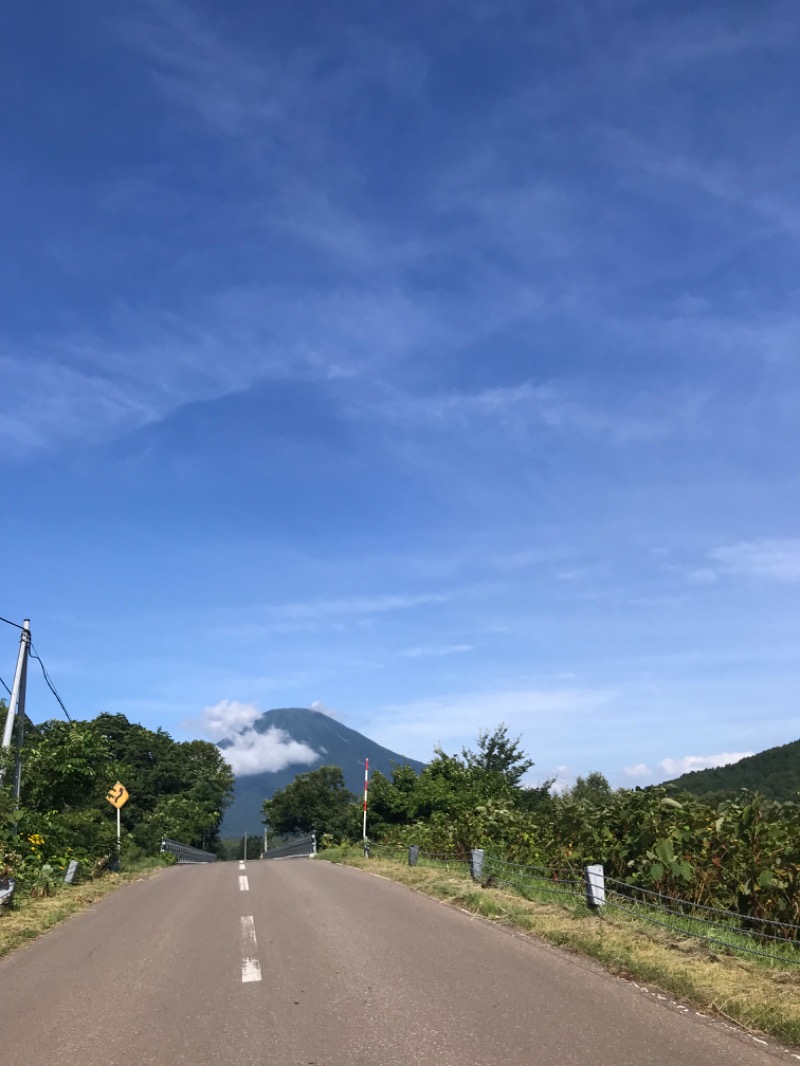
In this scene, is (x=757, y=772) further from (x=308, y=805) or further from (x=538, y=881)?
(x=538, y=881)

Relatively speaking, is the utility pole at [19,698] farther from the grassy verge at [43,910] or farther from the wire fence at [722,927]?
the wire fence at [722,927]

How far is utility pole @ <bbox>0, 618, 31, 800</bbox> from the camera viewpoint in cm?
1725

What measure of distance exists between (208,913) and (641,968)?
7790mm

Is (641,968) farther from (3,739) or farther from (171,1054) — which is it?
(3,739)

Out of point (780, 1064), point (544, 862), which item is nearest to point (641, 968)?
point (780, 1064)

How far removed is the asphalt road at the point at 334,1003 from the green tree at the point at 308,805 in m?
66.8

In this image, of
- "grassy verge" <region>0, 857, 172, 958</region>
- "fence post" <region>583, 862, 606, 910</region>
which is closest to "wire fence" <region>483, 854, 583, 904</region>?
"fence post" <region>583, 862, 606, 910</region>

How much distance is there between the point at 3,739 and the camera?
17.2 metres

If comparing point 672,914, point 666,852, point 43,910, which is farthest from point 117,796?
point 666,852

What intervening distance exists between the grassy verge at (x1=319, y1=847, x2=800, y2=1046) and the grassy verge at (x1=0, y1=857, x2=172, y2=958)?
246 inches

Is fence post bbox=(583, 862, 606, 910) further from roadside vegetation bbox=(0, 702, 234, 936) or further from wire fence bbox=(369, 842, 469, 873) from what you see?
roadside vegetation bbox=(0, 702, 234, 936)

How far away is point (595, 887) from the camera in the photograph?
958 centimetres

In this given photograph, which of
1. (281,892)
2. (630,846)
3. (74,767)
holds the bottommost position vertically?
(281,892)

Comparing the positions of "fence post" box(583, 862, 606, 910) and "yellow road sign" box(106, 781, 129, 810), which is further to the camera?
"yellow road sign" box(106, 781, 129, 810)
